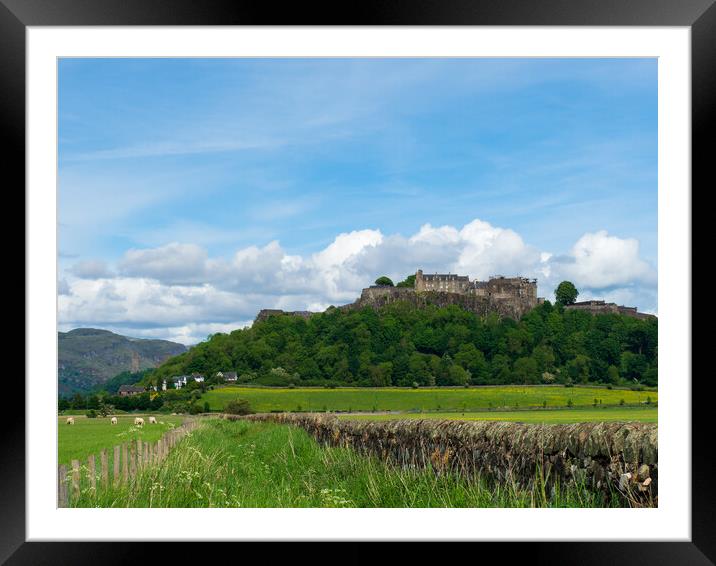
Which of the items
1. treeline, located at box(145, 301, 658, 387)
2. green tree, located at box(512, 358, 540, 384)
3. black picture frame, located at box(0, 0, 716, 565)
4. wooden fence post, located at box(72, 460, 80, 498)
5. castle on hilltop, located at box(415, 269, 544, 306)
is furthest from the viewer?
castle on hilltop, located at box(415, 269, 544, 306)

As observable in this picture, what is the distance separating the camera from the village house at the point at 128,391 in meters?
16.4

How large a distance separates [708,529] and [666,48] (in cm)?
194

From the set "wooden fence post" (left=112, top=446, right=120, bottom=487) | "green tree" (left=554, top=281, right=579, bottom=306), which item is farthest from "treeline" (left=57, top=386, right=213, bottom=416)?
"green tree" (left=554, top=281, right=579, bottom=306)

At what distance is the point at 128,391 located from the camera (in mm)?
16969

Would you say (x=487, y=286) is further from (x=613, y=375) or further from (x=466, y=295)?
(x=613, y=375)

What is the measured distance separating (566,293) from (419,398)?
7237mm

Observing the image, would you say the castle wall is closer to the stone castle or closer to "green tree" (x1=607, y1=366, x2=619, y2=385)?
the stone castle

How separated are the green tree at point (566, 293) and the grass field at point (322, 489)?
743 inches

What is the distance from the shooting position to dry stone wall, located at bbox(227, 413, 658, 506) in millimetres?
3158

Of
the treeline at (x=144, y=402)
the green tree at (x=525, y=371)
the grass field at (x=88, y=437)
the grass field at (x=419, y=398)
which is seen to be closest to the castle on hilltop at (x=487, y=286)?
the green tree at (x=525, y=371)

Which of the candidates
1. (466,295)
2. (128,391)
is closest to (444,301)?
(466,295)

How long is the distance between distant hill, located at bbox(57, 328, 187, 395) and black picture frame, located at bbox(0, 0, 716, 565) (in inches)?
285

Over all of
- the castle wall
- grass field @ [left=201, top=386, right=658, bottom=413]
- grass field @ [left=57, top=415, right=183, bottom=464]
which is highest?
the castle wall

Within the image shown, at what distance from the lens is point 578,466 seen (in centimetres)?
353
